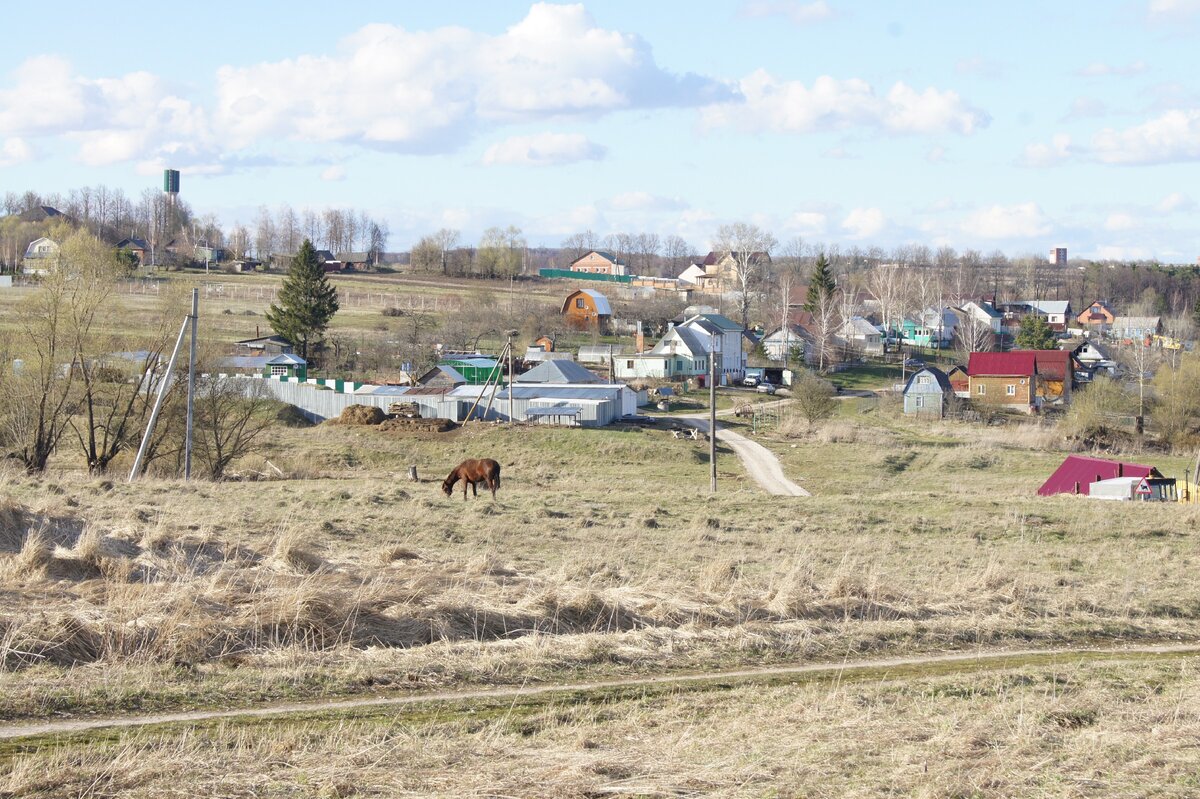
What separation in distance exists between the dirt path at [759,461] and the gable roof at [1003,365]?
2328 centimetres

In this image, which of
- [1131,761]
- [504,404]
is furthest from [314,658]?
[504,404]

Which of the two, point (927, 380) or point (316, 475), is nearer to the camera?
point (316, 475)

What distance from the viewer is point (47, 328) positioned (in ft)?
112

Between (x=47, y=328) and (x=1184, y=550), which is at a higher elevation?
(x=47, y=328)

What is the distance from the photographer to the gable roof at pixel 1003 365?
236 ft

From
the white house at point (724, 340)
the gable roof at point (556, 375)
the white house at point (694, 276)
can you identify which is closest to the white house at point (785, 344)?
the white house at point (724, 340)

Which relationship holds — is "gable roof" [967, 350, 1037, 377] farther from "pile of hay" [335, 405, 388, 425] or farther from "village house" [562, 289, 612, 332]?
"pile of hay" [335, 405, 388, 425]

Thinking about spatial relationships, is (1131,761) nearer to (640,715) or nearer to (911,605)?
(640,715)

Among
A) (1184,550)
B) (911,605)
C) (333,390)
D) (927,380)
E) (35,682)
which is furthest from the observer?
(927,380)

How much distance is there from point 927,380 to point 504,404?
2845 centimetres

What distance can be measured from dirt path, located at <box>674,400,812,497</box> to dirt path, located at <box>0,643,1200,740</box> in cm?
2156

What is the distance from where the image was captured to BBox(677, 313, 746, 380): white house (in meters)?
79.7

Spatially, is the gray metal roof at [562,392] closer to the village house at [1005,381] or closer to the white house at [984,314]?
the village house at [1005,381]

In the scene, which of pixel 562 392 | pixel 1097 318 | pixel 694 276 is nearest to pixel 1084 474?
pixel 562 392
